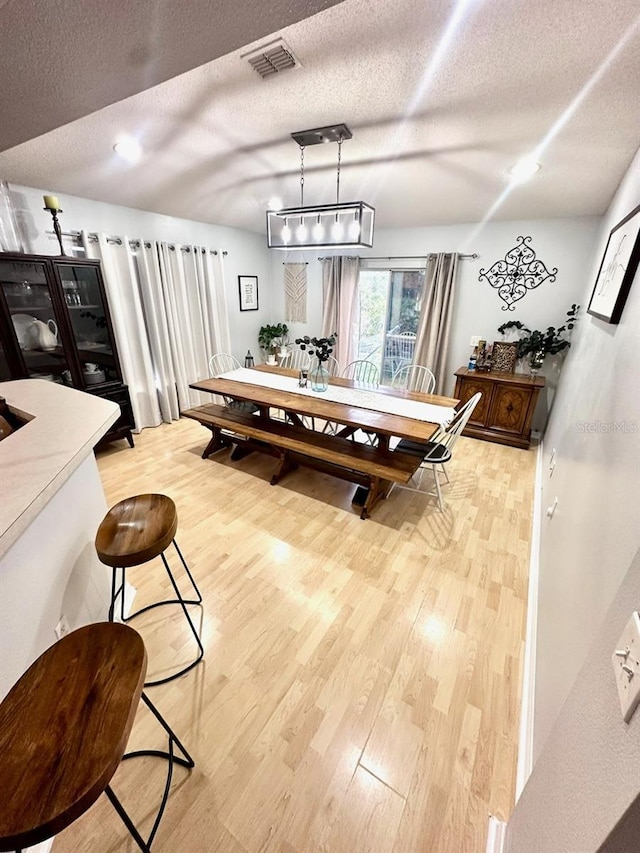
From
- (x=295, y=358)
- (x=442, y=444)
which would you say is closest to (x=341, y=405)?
(x=442, y=444)

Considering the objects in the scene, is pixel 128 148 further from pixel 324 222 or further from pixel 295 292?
pixel 295 292

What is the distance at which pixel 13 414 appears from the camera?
171 centimetres

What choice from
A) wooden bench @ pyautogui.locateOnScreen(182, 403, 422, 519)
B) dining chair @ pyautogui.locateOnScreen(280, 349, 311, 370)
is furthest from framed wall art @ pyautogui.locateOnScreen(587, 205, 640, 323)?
dining chair @ pyautogui.locateOnScreen(280, 349, 311, 370)

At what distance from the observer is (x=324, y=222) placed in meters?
2.55

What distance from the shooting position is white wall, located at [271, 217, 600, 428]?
3465 mm

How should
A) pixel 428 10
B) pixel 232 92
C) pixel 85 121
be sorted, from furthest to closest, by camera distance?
pixel 85 121 < pixel 232 92 < pixel 428 10

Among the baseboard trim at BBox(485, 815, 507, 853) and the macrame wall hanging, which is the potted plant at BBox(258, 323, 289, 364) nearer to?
the macrame wall hanging

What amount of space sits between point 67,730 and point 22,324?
10.6 ft

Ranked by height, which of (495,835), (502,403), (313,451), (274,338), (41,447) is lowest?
(495,835)

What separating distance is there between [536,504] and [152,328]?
428 cm

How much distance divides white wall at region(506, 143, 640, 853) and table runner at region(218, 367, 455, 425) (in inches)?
Result: 40.3

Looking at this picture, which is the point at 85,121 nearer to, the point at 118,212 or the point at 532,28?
the point at 118,212

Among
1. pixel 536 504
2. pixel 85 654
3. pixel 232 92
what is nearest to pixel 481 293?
pixel 536 504

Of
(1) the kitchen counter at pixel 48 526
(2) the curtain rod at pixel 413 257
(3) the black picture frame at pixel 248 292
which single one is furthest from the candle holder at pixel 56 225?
(2) the curtain rod at pixel 413 257
